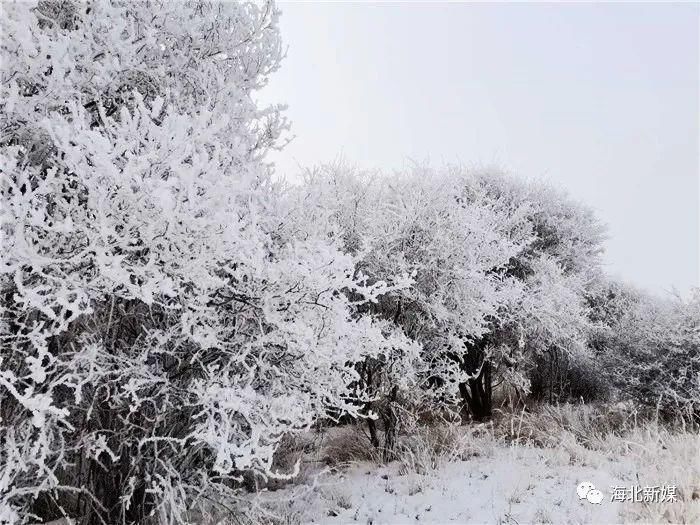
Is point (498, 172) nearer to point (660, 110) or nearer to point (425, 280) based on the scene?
point (425, 280)

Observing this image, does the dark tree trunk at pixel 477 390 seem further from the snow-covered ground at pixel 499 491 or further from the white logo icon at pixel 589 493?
the white logo icon at pixel 589 493

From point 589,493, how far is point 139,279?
16.8 feet

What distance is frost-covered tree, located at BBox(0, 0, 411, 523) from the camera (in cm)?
341

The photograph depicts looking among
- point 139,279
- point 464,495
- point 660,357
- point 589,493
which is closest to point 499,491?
point 464,495

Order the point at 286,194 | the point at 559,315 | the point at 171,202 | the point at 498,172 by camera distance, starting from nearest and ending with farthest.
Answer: the point at 171,202 < the point at 286,194 < the point at 559,315 < the point at 498,172

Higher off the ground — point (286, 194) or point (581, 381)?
point (286, 194)

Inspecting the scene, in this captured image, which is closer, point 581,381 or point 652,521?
point 652,521

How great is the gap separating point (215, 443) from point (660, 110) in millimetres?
183562

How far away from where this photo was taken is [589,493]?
547 centimetres

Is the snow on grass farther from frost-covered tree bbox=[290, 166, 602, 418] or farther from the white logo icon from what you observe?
frost-covered tree bbox=[290, 166, 602, 418]

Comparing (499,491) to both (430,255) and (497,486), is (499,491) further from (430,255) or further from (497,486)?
(430,255)

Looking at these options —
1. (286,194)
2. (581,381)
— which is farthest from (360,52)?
(286,194)

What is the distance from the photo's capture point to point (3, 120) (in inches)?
153

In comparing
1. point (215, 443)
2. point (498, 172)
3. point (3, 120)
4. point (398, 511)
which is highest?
point (498, 172)
